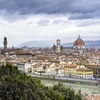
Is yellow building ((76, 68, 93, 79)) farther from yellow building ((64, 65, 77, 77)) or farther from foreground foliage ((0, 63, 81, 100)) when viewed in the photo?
foreground foliage ((0, 63, 81, 100))

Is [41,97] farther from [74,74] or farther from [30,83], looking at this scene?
[74,74]

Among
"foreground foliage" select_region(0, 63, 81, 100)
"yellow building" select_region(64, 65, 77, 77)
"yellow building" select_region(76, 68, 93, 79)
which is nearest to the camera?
"foreground foliage" select_region(0, 63, 81, 100)

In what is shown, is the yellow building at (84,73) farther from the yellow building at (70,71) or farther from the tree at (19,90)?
the tree at (19,90)

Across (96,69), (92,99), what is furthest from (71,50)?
(92,99)

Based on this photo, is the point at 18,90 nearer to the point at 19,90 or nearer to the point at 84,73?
the point at 19,90

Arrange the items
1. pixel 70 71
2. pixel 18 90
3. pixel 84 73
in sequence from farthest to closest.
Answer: pixel 70 71 → pixel 84 73 → pixel 18 90

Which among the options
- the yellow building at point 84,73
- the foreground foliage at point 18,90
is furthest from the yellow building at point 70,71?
the foreground foliage at point 18,90

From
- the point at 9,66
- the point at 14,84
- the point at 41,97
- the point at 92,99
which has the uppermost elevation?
the point at 9,66

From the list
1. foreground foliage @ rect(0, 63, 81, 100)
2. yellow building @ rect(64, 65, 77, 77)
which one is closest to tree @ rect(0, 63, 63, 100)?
foreground foliage @ rect(0, 63, 81, 100)

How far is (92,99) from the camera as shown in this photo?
1228cm

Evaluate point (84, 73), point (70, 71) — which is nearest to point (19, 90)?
point (84, 73)

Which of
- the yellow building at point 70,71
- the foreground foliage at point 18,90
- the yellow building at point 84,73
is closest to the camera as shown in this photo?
the foreground foliage at point 18,90

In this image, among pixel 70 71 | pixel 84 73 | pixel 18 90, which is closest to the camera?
pixel 18 90

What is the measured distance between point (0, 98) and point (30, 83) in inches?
52.8
